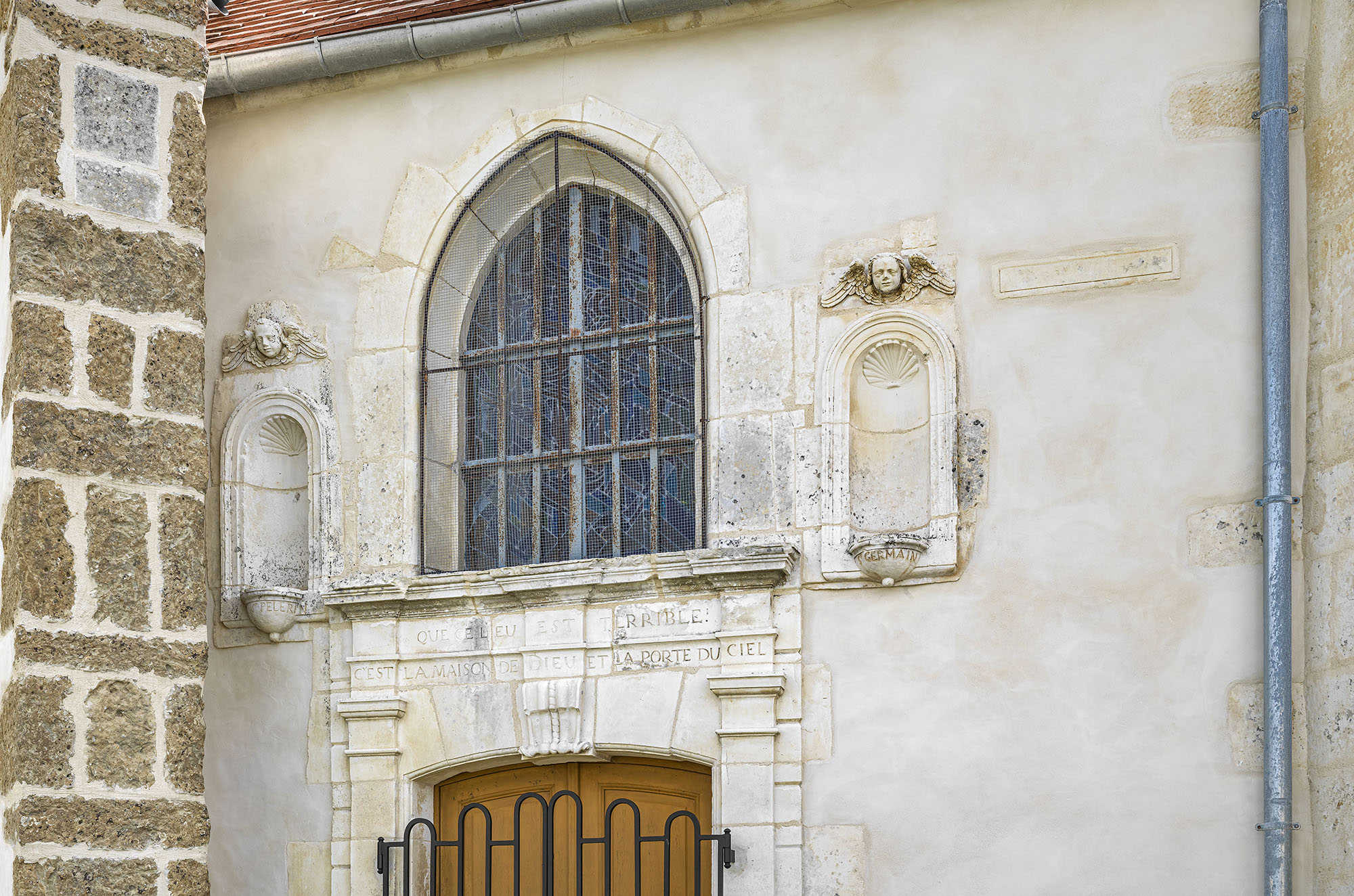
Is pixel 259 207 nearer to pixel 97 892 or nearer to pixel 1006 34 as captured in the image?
pixel 1006 34

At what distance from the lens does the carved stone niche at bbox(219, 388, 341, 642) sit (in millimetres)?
7141

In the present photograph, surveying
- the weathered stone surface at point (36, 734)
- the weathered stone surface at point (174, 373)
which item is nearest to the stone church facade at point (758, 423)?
the weathered stone surface at point (174, 373)

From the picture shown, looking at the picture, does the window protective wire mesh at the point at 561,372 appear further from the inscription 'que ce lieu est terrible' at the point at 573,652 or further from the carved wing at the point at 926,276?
the carved wing at the point at 926,276

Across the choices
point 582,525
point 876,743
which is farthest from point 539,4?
point 876,743

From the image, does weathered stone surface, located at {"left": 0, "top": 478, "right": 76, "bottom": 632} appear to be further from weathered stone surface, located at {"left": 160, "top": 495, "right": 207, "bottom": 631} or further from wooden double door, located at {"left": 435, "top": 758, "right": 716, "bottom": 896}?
wooden double door, located at {"left": 435, "top": 758, "right": 716, "bottom": 896}

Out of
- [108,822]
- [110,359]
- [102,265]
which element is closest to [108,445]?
[110,359]

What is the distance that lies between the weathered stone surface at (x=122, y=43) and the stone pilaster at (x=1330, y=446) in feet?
12.2

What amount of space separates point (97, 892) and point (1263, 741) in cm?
367

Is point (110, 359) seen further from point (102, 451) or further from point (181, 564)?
point (181, 564)

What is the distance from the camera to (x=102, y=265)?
4.32 m

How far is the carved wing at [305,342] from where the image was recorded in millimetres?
7320

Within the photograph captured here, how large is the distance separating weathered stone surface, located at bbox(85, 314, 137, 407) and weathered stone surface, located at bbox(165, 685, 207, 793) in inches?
29.7

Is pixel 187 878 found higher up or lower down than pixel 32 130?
lower down

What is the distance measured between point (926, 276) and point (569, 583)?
71.5 inches
